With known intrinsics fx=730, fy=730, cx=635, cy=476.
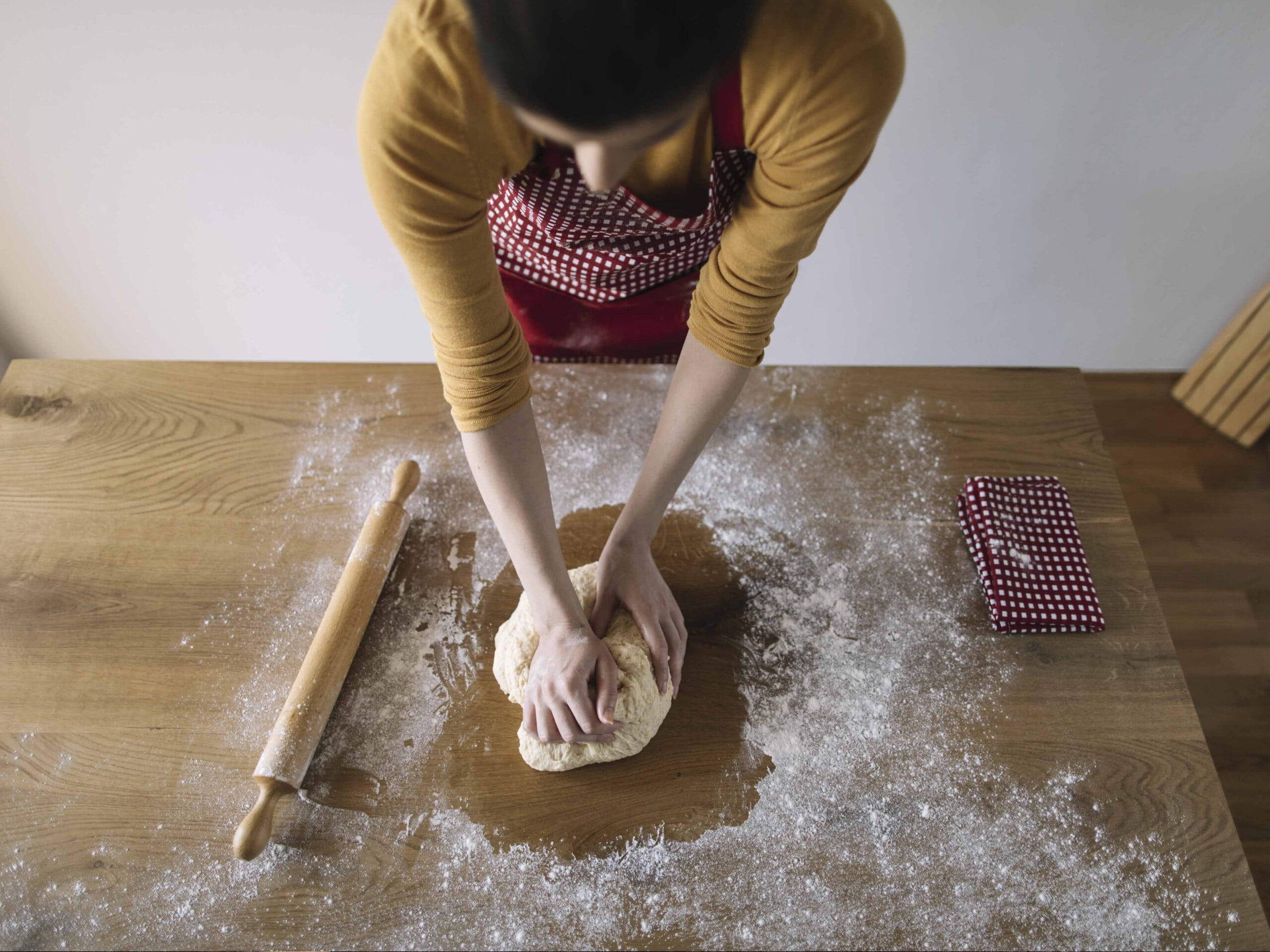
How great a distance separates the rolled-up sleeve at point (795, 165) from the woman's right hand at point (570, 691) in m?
0.44

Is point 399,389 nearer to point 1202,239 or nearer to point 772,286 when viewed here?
point 772,286

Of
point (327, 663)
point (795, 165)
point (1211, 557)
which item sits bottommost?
point (1211, 557)

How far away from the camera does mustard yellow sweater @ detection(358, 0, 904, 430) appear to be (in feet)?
2.08

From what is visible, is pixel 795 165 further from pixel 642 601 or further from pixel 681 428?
pixel 642 601

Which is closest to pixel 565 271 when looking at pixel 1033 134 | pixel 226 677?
pixel 226 677

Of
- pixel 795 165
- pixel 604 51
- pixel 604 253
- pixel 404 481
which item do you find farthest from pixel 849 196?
pixel 604 51

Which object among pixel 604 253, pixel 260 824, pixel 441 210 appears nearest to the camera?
pixel 441 210

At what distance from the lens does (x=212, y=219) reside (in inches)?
72.7

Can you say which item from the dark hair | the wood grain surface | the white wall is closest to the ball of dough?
the dark hair

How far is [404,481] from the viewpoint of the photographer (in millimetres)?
1163

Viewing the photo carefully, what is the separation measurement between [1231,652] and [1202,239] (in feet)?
3.64

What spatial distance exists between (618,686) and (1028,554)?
0.68 m

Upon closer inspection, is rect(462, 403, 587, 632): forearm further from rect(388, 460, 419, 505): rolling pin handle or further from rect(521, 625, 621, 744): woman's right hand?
rect(388, 460, 419, 505): rolling pin handle

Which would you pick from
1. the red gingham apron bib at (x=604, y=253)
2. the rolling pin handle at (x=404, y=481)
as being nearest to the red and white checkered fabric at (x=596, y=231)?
the red gingham apron bib at (x=604, y=253)
